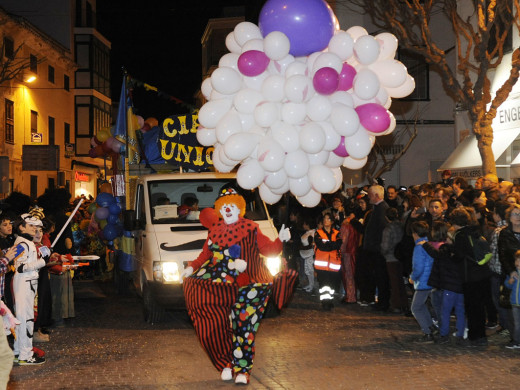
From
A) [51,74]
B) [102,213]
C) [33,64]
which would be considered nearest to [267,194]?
[102,213]

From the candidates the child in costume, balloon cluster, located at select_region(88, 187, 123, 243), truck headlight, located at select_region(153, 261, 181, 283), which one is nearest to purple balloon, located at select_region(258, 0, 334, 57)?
the child in costume

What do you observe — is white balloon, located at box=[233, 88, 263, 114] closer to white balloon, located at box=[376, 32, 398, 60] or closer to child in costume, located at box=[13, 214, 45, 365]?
white balloon, located at box=[376, 32, 398, 60]

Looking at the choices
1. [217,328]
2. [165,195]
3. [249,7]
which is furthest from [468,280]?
[249,7]

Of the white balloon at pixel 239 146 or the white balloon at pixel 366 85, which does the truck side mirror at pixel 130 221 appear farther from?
the white balloon at pixel 366 85

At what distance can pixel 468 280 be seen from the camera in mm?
8672

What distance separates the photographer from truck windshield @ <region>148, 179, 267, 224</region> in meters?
10.7

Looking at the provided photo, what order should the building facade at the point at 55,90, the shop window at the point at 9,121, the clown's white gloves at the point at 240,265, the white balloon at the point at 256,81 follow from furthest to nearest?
1. the building facade at the point at 55,90
2. the shop window at the point at 9,121
3. the clown's white gloves at the point at 240,265
4. the white balloon at the point at 256,81

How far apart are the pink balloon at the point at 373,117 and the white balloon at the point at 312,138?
42 cm

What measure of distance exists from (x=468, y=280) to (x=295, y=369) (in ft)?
8.11

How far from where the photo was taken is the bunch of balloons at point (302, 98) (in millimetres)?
6629

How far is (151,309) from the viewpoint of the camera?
1034cm

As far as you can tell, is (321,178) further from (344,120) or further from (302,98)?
(302,98)

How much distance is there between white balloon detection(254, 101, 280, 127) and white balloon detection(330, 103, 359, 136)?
0.53 metres

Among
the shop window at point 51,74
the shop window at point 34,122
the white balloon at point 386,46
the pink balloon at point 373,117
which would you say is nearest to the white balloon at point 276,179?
the pink balloon at point 373,117
